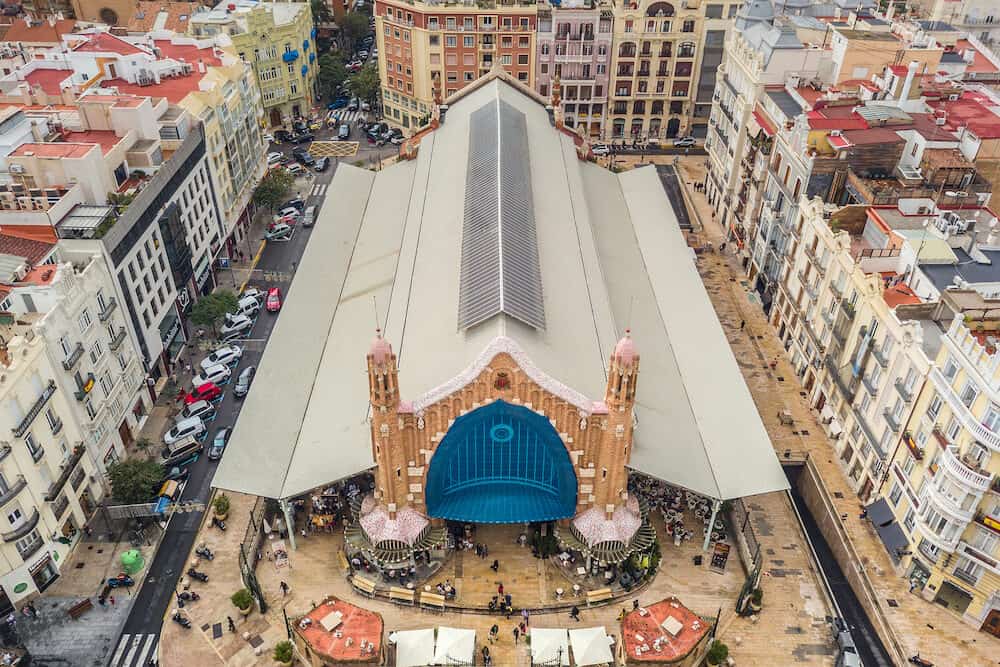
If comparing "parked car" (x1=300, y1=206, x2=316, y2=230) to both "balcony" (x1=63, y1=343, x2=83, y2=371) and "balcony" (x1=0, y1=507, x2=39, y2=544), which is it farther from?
"balcony" (x1=0, y1=507, x2=39, y2=544)

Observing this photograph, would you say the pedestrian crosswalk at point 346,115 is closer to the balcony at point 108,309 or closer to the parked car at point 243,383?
the parked car at point 243,383

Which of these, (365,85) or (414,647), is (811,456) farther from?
(365,85)

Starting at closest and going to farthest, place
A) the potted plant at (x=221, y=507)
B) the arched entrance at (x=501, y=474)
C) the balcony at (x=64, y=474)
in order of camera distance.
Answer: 1. the arched entrance at (x=501, y=474)
2. the balcony at (x=64, y=474)
3. the potted plant at (x=221, y=507)

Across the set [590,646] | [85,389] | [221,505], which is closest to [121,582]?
[221,505]

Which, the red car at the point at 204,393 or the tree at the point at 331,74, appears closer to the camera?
the red car at the point at 204,393

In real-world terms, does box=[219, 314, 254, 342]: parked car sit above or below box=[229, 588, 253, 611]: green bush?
below

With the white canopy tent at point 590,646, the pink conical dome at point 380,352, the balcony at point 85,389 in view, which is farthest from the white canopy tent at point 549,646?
the balcony at point 85,389

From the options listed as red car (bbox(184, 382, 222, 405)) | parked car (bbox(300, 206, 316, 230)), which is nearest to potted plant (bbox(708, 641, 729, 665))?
red car (bbox(184, 382, 222, 405))
